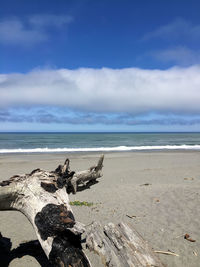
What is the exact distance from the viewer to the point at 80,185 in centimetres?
573

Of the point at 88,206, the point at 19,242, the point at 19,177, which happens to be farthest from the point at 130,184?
the point at 19,177

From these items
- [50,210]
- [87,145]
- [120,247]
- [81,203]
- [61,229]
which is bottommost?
[87,145]

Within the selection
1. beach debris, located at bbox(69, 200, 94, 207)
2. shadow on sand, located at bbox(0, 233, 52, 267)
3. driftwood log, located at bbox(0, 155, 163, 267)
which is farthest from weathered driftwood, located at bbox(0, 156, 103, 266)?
beach debris, located at bbox(69, 200, 94, 207)

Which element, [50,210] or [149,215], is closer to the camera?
[50,210]

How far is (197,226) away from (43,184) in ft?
13.6

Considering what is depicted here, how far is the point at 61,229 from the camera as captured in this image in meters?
3.28

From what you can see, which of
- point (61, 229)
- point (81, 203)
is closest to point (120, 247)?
point (61, 229)

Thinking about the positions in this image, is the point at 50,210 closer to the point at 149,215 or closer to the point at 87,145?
the point at 149,215

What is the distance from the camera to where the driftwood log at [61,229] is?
320cm

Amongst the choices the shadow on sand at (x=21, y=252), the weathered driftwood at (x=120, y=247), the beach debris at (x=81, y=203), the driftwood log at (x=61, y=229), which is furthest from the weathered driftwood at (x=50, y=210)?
the beach debris at (x=81, y=203)

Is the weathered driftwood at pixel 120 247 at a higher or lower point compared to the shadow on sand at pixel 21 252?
higher

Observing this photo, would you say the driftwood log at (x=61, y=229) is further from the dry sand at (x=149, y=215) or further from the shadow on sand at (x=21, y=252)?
the shadow on sand at (x=21, y=252)

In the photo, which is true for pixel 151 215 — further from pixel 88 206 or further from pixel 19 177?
pixel 19 177

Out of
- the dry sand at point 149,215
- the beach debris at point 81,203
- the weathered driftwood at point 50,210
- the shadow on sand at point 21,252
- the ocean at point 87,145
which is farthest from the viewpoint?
the ocean at point 87,145
